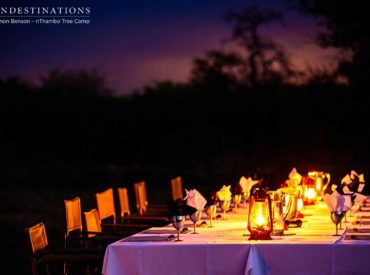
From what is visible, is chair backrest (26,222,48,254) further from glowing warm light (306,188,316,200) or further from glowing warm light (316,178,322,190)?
glowing warm light (316,178,322,190)

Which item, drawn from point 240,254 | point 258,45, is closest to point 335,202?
point 240,254

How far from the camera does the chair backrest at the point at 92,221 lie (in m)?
5.48

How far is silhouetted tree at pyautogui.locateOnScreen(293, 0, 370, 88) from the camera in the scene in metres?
12.6

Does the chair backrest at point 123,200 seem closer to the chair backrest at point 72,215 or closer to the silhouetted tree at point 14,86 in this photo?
the chair backrest at point 72,215

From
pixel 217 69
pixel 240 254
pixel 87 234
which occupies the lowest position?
pixel 240 254

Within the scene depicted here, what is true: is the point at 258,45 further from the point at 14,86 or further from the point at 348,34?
the point at 14,86

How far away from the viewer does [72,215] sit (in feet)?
18.1

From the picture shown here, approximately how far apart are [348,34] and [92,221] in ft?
26.7

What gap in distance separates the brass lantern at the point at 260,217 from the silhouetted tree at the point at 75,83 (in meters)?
10.5

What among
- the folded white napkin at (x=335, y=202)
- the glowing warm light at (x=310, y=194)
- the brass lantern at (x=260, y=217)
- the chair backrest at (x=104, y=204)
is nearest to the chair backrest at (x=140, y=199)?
the chair backrest at (x=104, y=204)

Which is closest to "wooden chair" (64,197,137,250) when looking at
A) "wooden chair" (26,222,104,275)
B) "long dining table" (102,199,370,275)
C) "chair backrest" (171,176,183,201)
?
"wooden chair" (26,222,104,275)

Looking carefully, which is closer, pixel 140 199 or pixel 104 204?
pixel 104 204

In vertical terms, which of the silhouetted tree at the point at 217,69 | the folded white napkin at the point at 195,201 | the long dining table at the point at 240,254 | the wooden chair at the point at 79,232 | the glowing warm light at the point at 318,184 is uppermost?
the silhouetted tree at the point at 217,69

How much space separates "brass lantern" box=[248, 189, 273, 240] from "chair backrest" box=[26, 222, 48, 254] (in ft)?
3.97
